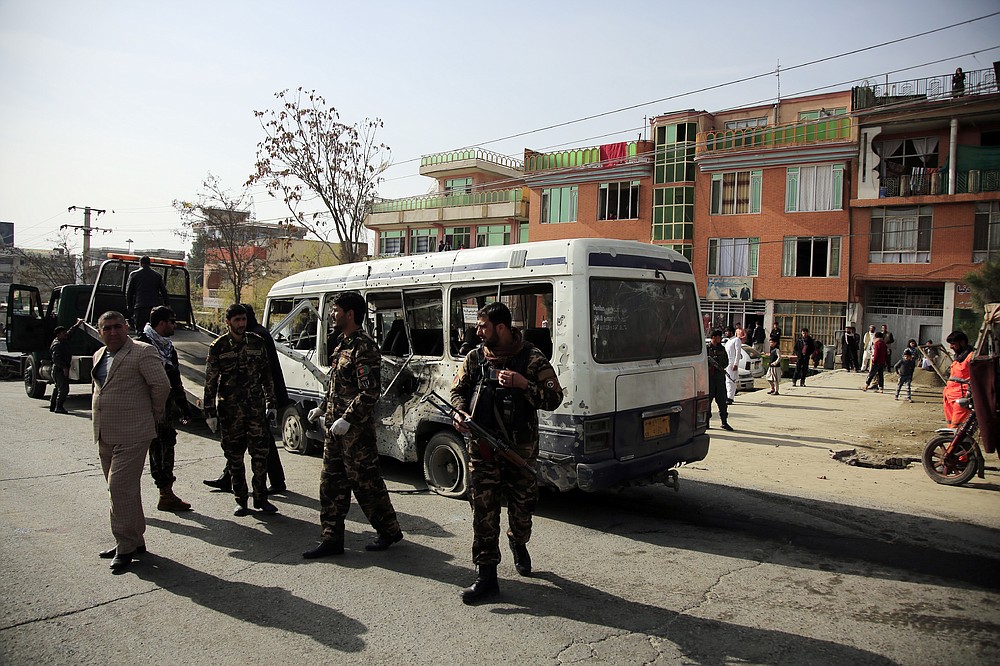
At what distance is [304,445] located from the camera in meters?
8.75

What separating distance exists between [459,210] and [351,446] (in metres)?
41.8

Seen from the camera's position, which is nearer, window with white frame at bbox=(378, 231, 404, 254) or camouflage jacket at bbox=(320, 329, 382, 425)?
camouflage jacket at bbox=(320, 329, 382, 425)

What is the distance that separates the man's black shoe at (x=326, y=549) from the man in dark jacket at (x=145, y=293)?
7813mm

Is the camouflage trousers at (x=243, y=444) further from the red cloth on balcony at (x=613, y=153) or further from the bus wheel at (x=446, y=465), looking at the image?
the red cloth on balcony at (x=613, y=153)

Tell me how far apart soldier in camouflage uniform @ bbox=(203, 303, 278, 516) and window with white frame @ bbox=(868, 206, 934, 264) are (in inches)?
1121

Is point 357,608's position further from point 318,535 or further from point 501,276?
point 501,276

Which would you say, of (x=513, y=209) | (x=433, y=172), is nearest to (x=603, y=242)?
→ (x=513, y=209)

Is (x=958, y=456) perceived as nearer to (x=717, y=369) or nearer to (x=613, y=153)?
(x=717, y=369)

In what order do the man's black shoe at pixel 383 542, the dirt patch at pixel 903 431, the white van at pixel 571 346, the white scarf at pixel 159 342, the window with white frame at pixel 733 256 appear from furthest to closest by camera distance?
the window with white frame at pixel 733 256 < the dirt patch at pixel 903 431 < the white scarf at pixel 159 342 < the white van at pixel 571 346 < the man's black shoe at pixel 383 542

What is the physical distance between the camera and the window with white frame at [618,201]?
34.5 meters

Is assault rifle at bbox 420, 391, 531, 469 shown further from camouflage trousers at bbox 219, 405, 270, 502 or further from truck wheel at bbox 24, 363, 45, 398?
truck wheel at bbox 24, 363, 45, 398

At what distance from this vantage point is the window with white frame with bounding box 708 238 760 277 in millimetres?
31125

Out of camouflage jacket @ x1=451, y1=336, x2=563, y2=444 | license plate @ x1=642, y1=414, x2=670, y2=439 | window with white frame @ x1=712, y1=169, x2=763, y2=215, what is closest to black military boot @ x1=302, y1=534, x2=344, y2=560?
camouflage jacket @ x1=451, y1=336, x2=563, y2=444

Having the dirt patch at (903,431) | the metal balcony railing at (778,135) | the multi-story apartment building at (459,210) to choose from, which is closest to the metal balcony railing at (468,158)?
the multi-story apartment building at (459,210)
